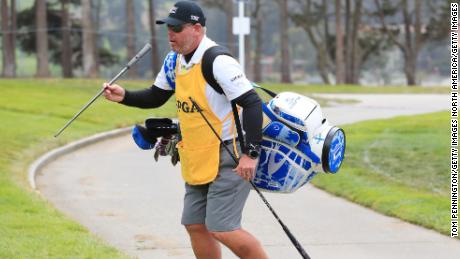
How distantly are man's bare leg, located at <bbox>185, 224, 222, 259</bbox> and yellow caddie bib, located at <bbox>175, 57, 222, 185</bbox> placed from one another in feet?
1.03

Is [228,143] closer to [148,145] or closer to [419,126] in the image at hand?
[148,145]

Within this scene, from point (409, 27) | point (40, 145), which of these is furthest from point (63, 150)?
point (409, 27)

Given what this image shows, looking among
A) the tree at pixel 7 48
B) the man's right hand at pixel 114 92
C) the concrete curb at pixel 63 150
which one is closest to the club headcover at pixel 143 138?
the man's right hand at pixel 114 92

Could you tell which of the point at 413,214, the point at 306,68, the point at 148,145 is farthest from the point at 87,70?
the point at 306,68

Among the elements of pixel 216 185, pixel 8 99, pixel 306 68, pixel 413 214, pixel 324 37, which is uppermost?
pixel 216 185

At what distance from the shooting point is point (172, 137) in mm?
6195

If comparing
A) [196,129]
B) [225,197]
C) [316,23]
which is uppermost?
[196,129]

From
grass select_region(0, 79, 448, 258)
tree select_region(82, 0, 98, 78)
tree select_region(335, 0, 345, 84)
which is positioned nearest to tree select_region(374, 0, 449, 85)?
tree select_region(335, 0, 345, 84)

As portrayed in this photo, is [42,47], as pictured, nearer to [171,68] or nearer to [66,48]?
[66,48]

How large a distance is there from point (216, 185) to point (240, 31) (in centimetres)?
1923

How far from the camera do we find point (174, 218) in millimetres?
9922

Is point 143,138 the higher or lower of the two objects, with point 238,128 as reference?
lower

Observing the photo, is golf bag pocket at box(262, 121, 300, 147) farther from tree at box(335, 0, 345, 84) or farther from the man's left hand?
tree at box(335, 0, 345, 84)

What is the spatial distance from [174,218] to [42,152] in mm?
6280
